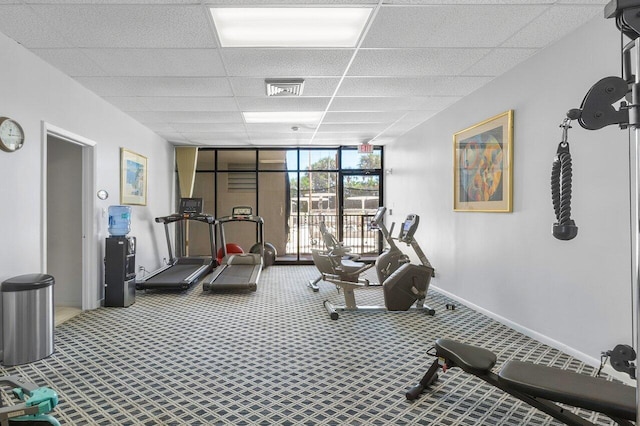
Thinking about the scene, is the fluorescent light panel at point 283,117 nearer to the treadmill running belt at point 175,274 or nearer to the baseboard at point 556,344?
the treadmill running belt at point 175,274

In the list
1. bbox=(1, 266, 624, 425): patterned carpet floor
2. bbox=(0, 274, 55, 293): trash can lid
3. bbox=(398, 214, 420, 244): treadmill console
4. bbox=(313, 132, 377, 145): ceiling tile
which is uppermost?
bbox=(313, 132, 377, 145): ceiling tile

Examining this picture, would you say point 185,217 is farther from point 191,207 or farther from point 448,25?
point 448,25

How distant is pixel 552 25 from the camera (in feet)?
10.6

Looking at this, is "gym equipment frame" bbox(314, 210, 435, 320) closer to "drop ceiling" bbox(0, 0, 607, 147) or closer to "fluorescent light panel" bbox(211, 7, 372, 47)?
"drop ceiling" bbox(0, 0, 607, 147)

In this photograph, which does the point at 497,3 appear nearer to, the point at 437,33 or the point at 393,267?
the point at 437,33

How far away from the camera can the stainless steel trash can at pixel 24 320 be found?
3205 millimetres

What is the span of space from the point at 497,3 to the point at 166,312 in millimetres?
4773

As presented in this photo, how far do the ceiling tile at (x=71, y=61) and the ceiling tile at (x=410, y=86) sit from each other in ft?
9.00

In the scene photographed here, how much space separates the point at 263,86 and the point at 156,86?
4.26 ft

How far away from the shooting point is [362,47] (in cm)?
369

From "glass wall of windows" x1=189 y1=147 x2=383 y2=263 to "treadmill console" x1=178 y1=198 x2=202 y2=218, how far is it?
1.57 meters

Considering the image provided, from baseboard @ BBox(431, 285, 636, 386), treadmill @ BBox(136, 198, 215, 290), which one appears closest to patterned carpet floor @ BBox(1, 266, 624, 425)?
baseboard @ BBox(431, 285, 636, 386)

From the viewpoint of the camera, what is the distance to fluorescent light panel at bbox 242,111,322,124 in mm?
6207

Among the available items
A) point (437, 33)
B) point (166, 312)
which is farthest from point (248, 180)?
point (437, 33)
